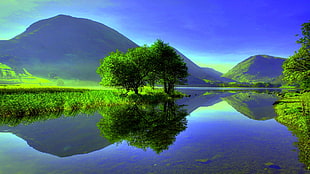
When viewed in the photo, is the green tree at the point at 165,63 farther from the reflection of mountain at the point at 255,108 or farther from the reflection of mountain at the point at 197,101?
the reflection of mountain at the point at 255,108

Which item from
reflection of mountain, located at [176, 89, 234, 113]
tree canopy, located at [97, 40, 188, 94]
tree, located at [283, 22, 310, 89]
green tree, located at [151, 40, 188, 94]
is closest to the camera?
tree, located at [283, 22, 310, 89]

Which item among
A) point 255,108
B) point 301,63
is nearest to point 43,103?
point 255,108

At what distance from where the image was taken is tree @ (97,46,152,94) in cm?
4781

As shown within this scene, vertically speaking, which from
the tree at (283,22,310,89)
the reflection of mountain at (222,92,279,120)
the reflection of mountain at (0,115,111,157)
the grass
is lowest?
the reflection of mountain at (222,92,279,120)

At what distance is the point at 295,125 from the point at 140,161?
1812 cm

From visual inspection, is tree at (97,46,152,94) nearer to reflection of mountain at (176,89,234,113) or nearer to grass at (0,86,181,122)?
grass at (0,86,181,122)

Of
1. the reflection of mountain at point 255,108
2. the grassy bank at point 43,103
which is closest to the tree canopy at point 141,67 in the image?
the grassy bank at point 43,103

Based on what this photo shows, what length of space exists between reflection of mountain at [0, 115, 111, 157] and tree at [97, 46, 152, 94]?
26658mm

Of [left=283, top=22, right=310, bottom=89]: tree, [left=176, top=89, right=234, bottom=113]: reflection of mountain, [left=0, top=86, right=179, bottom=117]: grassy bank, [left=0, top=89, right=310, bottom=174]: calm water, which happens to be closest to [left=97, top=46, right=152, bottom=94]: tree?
[left=0, top=86, right=179, bottom=117]: grassy bank

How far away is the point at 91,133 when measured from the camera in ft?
57.8

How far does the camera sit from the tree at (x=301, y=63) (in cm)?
3347

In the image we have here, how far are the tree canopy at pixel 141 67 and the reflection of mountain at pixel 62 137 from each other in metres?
27.0

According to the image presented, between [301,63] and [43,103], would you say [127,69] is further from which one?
[301,63]

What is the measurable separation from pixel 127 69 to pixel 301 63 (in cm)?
3634
